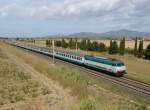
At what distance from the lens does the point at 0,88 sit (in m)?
25.1

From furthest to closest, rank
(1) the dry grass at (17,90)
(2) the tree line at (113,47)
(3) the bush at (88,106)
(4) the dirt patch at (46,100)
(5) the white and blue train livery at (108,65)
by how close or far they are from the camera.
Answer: (2) the tree line at (113,47), (5) the white and blue train livery at (108,65), (1) the dry grass at (17,90), (4) the dirt patch at (46,100), (3) the bush at (88,106)

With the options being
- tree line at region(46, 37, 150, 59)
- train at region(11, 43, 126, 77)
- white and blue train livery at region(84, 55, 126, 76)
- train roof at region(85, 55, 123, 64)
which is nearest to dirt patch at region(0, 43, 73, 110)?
white and blue train livery at region(84, 55, 126, 76)

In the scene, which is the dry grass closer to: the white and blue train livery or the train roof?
Result: the white and blue train livery

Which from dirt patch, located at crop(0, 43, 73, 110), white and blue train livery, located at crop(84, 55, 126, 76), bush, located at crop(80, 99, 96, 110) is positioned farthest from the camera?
white and blue train livery, located at crop(84, 55, 126, 76)

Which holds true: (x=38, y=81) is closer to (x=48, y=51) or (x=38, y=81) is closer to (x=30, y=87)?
(x=30, y=87)

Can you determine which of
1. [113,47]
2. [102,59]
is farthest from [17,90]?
[113,47]

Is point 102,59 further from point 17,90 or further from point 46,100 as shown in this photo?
point 46,100

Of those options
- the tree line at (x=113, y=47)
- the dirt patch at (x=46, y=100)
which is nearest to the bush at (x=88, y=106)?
the dirt patch at (x=46, y=100)

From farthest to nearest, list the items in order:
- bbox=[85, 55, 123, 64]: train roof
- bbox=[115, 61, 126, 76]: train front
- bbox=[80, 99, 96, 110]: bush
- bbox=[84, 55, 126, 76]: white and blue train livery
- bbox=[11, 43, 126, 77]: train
Answer: bbox=[85, 55, 123, 64]: train roof → bbox=[11, 43, 126, 77]: train → bbox=[84, 55, 126, 76]: white and blue train livery → bbox=[115, 61, 126, 76]: train front → bbox=[80, 99, 96, 110]: bush

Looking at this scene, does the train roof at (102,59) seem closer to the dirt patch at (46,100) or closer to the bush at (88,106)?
the dirt patch at (46,100)

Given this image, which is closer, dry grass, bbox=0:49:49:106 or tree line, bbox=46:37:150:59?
dry grass, bbox=0:49:49:106

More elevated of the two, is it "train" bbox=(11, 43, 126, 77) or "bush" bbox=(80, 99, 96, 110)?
"bush" bbox=(80, 99, 96, 110)

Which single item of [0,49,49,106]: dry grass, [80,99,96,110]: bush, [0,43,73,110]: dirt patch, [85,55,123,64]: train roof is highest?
[80,99,96,110]: bush

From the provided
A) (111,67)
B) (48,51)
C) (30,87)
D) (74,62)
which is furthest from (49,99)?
(48,51)
